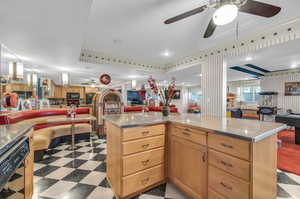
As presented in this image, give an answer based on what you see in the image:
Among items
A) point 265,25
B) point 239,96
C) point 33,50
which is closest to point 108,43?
point 33,50

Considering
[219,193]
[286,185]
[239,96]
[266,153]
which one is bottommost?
[286,185]

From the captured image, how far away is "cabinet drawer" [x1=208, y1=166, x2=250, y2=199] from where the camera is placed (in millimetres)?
1056

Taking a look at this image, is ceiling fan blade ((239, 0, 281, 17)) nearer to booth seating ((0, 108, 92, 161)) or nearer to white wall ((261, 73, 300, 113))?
booth seating ((0, 108, 92, 161))

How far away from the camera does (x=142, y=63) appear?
5.37 m

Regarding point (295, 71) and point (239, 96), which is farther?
point (239, 96)

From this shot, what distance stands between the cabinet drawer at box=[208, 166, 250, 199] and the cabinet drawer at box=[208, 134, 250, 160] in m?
0.21

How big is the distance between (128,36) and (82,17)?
1383 millimetres

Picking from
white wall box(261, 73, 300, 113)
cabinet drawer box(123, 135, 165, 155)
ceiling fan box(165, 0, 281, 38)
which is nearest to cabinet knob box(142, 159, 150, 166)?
cabinet drawer box(123, 135, 165, 155)

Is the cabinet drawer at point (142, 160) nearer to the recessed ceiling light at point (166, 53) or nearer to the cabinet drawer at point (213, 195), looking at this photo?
the cabinet drawer at point (213, 195)

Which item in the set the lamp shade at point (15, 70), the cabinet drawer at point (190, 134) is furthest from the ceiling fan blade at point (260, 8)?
the lamp shade at point (15, 70)

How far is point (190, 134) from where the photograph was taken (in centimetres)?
149

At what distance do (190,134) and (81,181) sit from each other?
5.67ft

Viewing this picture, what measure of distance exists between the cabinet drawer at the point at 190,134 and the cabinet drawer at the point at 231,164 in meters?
0.14

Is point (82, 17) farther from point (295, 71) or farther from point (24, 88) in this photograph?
point (24, 88)
